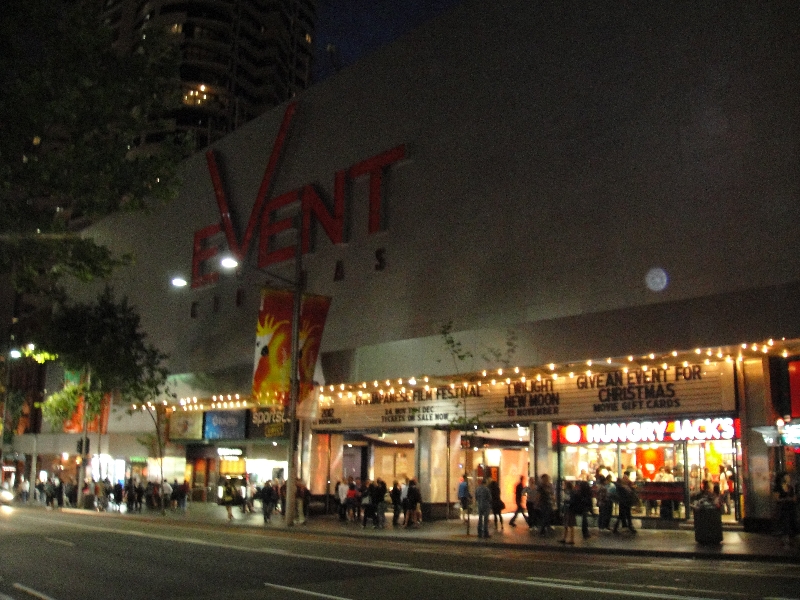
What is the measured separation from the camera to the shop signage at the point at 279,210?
3275 cm

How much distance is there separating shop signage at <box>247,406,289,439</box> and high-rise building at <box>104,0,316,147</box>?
55150 mm

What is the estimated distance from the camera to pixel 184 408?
45156mm

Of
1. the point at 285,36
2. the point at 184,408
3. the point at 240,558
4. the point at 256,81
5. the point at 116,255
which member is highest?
the point at 285,36

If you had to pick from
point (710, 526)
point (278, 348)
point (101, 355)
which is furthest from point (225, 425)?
point (710, 526)

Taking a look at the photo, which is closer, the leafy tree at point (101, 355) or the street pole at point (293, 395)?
the street pole at point (293, 395)

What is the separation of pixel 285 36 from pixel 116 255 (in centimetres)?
6163

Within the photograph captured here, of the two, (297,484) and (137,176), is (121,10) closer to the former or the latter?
(297,484)

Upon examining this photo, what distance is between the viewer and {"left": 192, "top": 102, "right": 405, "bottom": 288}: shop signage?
1289 inches

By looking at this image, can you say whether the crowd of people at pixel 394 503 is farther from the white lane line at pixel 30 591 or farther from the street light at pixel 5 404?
the street light at pixel 5 404

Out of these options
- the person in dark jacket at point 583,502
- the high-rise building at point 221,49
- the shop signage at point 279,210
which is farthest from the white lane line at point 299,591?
the high-rise building at point 221,49

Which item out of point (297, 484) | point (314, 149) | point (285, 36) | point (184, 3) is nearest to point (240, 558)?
point (297, 484)

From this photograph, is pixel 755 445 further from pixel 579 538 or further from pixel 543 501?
pixel 543 501

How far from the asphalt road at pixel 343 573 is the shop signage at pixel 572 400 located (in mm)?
6828

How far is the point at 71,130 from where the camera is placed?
58.3 feet
